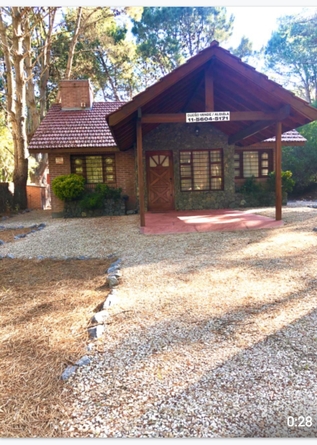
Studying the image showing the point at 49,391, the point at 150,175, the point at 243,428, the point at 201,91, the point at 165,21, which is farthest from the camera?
the point at 165,21

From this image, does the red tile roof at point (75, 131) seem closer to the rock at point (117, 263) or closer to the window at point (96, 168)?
the window at point (96, 168)

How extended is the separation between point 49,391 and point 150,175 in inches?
391

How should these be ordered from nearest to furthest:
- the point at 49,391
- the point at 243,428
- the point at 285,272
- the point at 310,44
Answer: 1. the point at 243,428
2. the point at 49,391
3. the point at 285,272
4. the point at 310,44

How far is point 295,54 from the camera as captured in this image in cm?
2256

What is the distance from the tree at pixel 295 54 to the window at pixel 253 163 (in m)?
10.2

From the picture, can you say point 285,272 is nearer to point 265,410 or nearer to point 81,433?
point 265,410

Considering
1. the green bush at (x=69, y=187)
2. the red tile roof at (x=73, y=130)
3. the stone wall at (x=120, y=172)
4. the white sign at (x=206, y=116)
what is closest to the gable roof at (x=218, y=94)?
the white sign at (x=206, y=116)

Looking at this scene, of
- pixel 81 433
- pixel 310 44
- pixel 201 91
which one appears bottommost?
pixel 81 433

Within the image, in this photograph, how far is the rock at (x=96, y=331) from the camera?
8.39ft

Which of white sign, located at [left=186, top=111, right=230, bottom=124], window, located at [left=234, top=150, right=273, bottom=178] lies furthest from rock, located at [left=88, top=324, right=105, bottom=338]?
window, located at [left=234, top=150, right=273, bottom=178]

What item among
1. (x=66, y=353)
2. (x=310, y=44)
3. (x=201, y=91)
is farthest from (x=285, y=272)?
(x=310, y=44)

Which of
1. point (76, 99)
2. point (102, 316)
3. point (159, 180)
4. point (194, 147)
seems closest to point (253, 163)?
point (194, 147)

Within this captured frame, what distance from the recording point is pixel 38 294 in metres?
3.68

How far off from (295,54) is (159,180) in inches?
713
